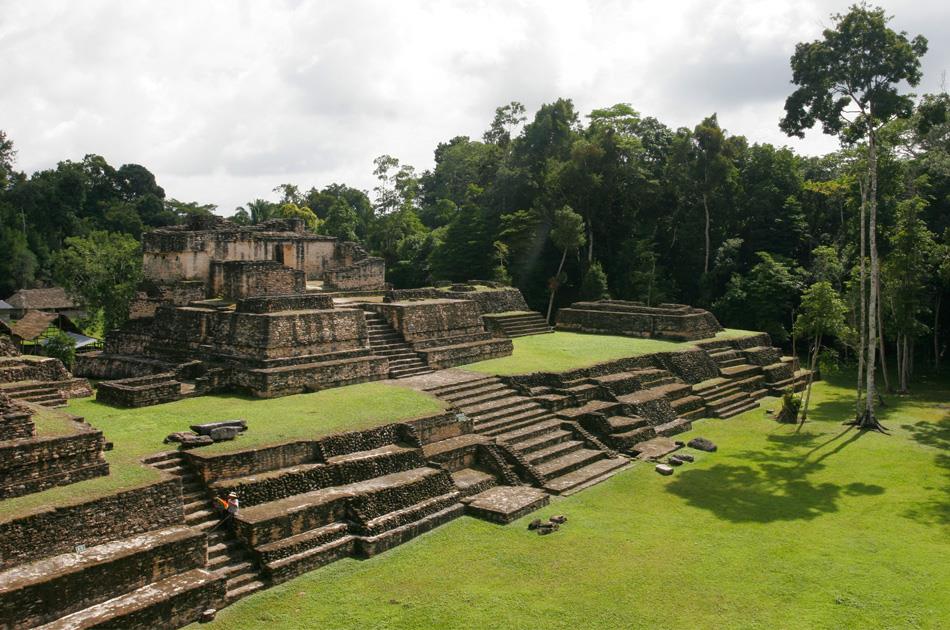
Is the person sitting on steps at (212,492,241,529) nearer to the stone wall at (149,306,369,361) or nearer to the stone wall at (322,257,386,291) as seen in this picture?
the stone wall at (149,306,369,361)

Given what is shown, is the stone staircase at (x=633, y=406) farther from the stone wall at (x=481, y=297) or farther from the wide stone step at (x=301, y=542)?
the wide stone step at (x=301, y=542)

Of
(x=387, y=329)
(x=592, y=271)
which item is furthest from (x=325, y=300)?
(x=592, y=271)

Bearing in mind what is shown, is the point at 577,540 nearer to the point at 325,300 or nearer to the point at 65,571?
the point at 65,571

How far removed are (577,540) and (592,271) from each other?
2020 cm

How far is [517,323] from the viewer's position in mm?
20953

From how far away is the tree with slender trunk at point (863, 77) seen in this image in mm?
15586

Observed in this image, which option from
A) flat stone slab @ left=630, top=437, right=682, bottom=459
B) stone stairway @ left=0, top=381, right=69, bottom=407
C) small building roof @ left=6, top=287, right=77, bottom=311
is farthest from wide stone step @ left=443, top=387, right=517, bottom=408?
small building roof @ left=6, top=287, right=77, bottom=311

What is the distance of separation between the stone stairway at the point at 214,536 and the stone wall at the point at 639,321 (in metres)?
15.6

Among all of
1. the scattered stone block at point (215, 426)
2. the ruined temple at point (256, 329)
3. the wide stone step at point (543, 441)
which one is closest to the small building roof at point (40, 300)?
the ruined temple at point (256, 329)

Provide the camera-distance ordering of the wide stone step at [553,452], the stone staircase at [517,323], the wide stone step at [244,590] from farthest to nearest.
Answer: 1. the stone staircase at [517,323]
2. the wide stone step at [553,452]
3. the wide stone step at [244,590]

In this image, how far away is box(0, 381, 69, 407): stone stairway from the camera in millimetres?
11055

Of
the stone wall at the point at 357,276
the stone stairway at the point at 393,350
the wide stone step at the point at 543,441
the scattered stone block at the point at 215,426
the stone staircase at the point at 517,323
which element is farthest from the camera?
the stone staircase at the point at 517,323

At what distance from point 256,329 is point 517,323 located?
9.78 m

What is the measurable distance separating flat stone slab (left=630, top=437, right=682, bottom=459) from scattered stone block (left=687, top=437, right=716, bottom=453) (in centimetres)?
30
